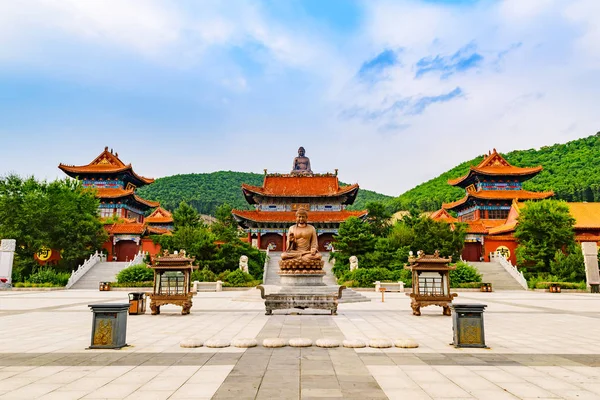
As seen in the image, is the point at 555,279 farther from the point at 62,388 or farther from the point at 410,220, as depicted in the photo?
the point at 62,388

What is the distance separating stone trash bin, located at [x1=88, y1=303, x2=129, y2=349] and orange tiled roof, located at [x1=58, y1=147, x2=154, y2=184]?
129ft

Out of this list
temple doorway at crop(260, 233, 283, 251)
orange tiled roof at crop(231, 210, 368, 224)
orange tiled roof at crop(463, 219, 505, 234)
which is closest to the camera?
orange tiled roof at crop(463, 219, 505, 234)

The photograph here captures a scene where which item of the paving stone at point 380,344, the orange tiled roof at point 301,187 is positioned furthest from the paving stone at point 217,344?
the orange tiled roof at point 301,187

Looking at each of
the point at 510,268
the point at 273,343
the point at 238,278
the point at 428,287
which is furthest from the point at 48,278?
the point at 510,268

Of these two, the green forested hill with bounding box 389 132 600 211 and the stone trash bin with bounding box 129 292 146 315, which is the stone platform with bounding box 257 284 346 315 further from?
the green forested hill with bounding box 389 132 600 211

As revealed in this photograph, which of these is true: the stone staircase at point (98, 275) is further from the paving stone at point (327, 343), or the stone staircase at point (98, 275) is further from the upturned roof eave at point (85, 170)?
the paving stone at point (327, 343)

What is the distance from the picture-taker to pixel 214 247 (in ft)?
92.2

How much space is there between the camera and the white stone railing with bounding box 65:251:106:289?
1029 inches

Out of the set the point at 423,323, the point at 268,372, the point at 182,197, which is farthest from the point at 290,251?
the point at 182,197

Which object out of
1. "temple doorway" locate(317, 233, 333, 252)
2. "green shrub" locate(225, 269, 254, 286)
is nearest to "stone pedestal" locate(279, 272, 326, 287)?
"green shrub" locate(225, 269, 254, 286)

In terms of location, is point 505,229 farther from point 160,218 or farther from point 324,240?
point 160,218

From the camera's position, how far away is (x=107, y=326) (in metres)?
6.84

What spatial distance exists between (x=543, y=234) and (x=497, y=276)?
4578 mm

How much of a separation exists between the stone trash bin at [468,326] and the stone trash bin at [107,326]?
5718 mm
